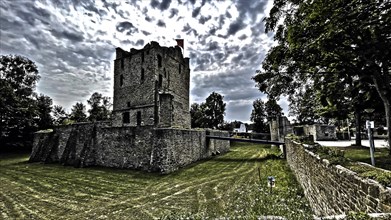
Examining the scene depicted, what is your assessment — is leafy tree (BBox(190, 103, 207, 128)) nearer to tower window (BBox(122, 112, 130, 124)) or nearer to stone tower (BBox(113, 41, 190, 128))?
stone tower (BBox(113, 41, 190, 128))

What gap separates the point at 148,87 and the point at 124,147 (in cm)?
801

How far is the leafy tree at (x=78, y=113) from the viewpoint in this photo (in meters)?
40.9

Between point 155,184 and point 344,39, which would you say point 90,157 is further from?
point 344,39

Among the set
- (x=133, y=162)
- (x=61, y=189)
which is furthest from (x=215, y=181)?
(x=61, y=189)

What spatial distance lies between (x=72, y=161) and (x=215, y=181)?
12.6 m

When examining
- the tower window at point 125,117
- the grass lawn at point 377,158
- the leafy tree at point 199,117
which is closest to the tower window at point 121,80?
the tower window at point 125,117

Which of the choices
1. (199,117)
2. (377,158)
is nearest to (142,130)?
(377,158)

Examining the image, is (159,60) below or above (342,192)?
above

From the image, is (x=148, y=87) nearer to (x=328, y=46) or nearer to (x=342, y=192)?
(x=328, y=46)

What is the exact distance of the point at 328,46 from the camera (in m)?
7.68

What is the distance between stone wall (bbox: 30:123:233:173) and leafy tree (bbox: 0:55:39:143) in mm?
11220

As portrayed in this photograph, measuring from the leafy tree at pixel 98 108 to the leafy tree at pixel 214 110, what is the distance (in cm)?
2153

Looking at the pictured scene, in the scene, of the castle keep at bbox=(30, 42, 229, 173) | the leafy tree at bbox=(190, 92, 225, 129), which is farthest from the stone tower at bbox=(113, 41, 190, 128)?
the leafy tree at bbox=(190, 92, 225, 129)

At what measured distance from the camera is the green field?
6.57 meters
